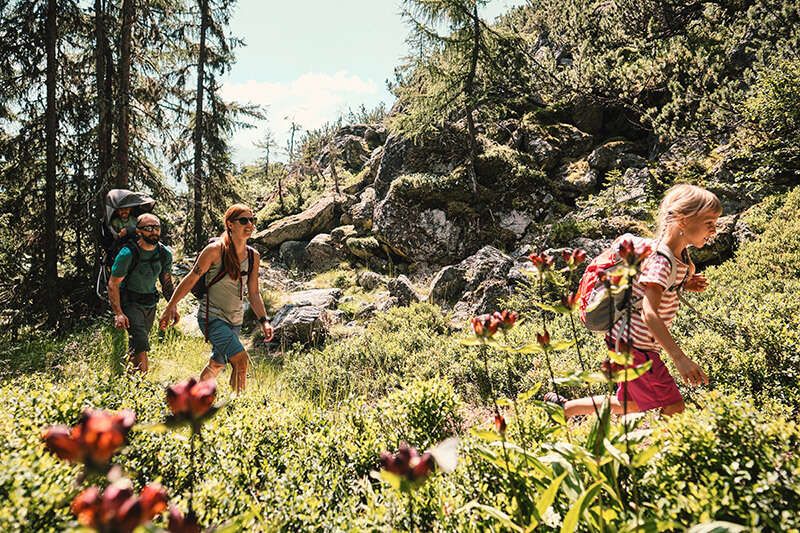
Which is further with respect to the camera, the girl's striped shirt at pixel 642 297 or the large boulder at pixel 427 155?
the large boulder at pixel 427 155

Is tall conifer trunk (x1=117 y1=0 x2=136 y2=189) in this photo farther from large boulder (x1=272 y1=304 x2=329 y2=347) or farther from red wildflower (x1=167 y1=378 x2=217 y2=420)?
red wildflower (x1=167 y1=378 x2=217 y2=420)

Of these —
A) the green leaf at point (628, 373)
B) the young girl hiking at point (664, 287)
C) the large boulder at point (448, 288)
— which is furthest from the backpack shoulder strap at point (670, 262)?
the large boulder at point (448, 288)

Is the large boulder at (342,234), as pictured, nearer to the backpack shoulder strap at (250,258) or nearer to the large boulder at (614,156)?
the large boulder at (614,156)

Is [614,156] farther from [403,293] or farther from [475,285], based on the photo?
[403,293]

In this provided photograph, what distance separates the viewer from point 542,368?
437 centimetres

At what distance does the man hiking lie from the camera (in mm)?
4039

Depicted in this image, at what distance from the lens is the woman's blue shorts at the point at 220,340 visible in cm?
381

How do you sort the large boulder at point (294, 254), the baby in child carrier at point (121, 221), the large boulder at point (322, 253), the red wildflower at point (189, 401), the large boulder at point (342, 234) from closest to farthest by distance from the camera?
the red wildflower at point (189, 401)
the baby in child carrier at point (121, 221)
the large boulder at point (322, 253)
the large boulder at point (342, 234)
the large boulder at point (294, 254)

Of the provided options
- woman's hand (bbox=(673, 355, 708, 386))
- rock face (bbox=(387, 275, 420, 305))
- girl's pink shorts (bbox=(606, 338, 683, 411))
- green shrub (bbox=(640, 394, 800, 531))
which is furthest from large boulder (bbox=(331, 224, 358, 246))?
green shrub (bbox=(640, 394, 800, 531))

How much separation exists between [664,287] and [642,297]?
0.24 m

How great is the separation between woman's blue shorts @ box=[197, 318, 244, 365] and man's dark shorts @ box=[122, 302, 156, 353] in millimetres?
983

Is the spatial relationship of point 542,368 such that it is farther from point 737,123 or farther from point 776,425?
point 737,123

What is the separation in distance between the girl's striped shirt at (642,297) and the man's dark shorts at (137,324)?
15.3 feet

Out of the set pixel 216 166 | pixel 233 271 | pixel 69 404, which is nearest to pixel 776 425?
pixel 69 404
